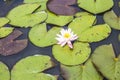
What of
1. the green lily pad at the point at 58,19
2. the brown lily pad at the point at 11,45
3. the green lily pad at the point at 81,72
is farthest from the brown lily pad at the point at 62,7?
the green lily pad at the point at 81,72

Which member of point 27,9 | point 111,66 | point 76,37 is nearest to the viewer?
point 111,66

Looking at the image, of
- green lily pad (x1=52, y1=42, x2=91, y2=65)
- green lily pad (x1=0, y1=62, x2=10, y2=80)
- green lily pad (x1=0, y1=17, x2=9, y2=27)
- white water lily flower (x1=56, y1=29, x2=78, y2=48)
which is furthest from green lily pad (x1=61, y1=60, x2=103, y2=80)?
green lily pad (x1=0, y1=17, x2=9, y2=27)

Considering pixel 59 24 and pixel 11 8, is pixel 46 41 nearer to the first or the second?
pixel 59 24

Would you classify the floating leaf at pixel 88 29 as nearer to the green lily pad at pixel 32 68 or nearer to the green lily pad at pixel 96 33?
the green lily pad at pixel 96 33

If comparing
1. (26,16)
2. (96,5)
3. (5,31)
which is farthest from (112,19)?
(5,31)

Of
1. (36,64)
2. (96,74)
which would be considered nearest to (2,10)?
(36,64)

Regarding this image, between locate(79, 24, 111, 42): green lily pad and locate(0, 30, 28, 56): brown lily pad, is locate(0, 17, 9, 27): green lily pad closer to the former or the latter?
locate(0, 30, 28, 56): brown lily pad
